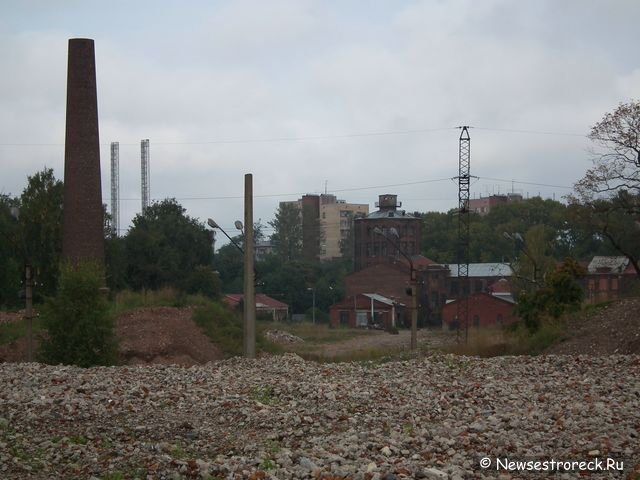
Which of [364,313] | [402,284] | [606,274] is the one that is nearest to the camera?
[606,274]

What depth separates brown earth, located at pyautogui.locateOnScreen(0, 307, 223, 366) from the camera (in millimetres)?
33062

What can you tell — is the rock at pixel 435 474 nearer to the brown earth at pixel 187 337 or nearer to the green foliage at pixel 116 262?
the brown earth at pixel 187 337

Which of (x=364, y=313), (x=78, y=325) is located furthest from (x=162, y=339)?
(x=364, y=313)

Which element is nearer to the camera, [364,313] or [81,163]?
[81,163]

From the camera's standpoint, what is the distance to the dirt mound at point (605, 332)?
25297mm

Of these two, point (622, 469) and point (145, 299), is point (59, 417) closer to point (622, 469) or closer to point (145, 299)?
point (622, 469)

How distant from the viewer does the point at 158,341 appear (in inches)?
1347

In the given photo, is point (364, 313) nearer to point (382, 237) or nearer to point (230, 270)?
point (382, 237)

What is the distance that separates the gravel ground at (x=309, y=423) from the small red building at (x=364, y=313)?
55.4 m

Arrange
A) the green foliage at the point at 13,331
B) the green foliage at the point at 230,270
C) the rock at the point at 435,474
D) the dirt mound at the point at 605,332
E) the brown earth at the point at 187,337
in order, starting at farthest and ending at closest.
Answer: the green foliage at the point at 230,270, the green foliage at the point at 13,331, the brown earth at the point at 187,337, the dirt mound at the point at 605,332, the rock at the point at 435,474

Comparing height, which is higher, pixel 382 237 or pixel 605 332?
pixel 382 237

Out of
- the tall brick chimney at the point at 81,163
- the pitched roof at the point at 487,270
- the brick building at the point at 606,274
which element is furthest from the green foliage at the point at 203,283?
the pitched roof at the point at 487,270

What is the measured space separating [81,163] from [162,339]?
925 centimetres

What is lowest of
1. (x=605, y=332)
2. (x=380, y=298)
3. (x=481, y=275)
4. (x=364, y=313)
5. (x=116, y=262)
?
(x=364, y=313)
